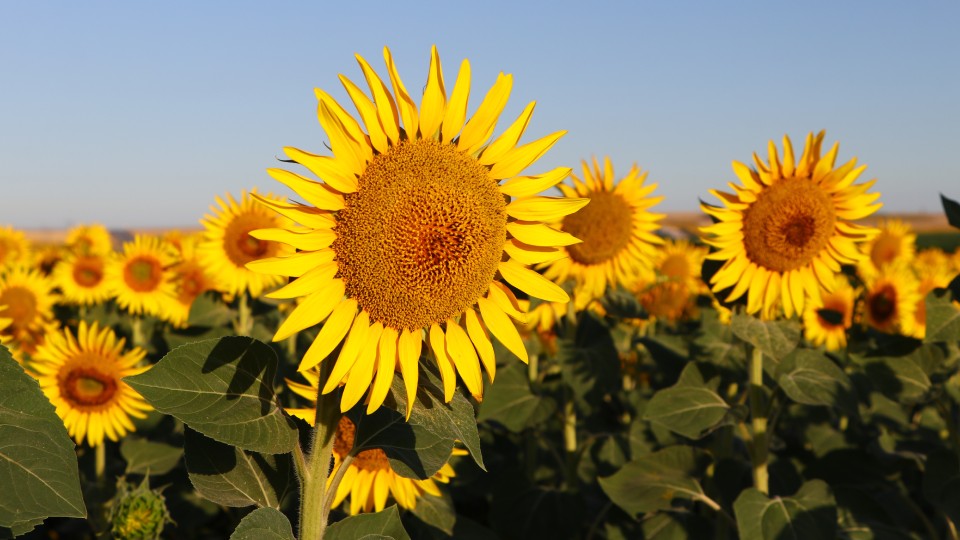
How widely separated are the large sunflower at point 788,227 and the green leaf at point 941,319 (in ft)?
1.76

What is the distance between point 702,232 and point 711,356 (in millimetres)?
1206

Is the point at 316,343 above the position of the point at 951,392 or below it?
above

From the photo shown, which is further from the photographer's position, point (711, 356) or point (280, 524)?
point (711, 356)

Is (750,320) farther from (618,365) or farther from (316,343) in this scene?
(316,343)

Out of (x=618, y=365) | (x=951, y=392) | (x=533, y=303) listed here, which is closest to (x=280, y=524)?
(x=533, y=303)

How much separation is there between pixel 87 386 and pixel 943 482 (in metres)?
4.75

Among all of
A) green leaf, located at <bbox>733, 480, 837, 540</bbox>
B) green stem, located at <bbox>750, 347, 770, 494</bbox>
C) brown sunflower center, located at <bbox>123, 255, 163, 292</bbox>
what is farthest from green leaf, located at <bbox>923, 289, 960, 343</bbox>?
brown sunflower center, located at <bbox>123, 255, 163, 292</bbox>

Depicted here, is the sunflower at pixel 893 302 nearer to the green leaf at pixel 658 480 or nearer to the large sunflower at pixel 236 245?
the green leaf at pixel 658 480

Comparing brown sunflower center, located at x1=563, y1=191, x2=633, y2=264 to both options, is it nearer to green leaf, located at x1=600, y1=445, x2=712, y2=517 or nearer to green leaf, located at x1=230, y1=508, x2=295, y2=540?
green leaf, located at x1=600, y1=445, x2=712, y2=517

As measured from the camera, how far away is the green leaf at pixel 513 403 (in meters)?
3.93

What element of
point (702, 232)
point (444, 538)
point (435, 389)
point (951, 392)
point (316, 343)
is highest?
point (702, 232)

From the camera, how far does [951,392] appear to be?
12.9 feet

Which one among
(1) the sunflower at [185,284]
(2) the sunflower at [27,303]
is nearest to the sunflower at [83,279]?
(2) the sunflower at [27,303]

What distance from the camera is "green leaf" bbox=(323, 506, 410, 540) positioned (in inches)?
71.6
